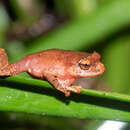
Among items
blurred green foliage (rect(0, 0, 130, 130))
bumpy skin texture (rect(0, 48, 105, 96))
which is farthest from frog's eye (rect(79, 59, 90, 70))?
blurred green foliage (rect(0, 0, 130, 130))

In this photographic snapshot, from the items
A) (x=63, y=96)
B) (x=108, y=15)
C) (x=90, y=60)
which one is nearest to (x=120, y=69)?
(x=108, y=15)

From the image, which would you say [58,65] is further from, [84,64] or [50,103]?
[50,103]

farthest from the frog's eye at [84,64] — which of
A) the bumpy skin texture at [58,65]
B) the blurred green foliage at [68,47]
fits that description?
the blurred green foliage at [68,47]

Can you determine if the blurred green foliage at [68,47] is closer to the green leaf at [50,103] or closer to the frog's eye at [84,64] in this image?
the green leaf at [50,103]

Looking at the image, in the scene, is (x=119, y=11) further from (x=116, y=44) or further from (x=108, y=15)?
(x=116, y=44)

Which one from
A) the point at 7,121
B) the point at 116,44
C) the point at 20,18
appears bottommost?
the point at 7,121

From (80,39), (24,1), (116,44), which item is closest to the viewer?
(80,39)
